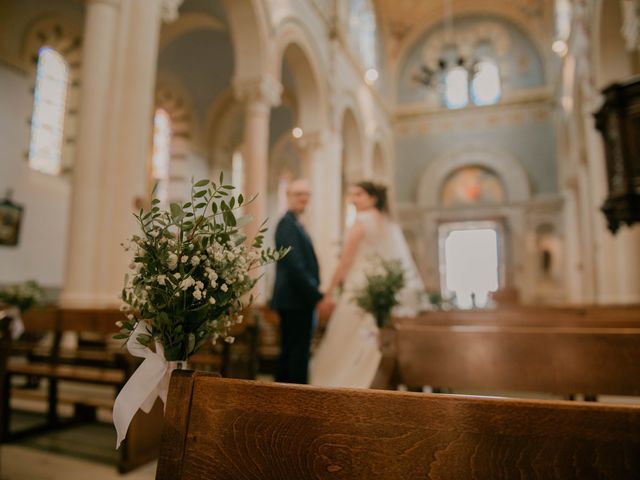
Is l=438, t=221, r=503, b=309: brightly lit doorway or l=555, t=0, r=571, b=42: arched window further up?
l=555, t=0, r=571, b=42: arched window

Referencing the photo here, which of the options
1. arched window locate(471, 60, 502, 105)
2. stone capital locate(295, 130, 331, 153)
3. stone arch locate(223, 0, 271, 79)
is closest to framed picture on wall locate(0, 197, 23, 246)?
stone arch locate(223, 0, 271, 79)

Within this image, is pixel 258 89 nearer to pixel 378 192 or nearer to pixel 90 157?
pixel 90 157

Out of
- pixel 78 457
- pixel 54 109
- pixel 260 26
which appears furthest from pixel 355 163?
pixel 78 457

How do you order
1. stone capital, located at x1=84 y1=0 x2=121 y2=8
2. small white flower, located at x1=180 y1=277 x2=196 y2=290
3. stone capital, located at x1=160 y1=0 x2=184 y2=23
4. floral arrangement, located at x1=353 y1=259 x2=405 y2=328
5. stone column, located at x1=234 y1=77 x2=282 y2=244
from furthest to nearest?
stone column, located at x1=234 y1=77 x2=282 y2=244, stone capital, located at x1=160 y1=0 x2=184 y2=23, stone capital, located at x1=84 y1=0 x2=121 y2=8, floral arrangement, located at x1=353 y1=259 x2=405 y2=328, small white flower, located at x1=180 y1=277 x2=196 y2=290

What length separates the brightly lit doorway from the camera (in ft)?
59.4

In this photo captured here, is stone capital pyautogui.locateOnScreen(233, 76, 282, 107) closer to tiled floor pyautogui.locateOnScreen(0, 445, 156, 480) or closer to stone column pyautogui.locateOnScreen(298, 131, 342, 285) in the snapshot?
stone column pyautogui.locateOnScreen(298, 131, 342, 285)

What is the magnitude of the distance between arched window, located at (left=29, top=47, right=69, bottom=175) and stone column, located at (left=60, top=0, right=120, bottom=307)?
5.02 m

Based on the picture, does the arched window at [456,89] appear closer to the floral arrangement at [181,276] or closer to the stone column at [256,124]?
the stone column at [256,124]

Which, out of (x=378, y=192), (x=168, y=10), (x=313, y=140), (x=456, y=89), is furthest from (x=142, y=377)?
(x=456, y=89)

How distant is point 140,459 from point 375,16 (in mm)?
18189

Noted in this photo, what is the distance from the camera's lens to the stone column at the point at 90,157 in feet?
17.3

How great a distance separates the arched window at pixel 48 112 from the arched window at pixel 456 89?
541 inches

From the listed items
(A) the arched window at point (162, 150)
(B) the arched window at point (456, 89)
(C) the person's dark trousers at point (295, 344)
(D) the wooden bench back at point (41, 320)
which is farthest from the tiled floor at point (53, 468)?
(B) the arched window at point (456, 89)

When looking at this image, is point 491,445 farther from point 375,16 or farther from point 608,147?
point 375,16
